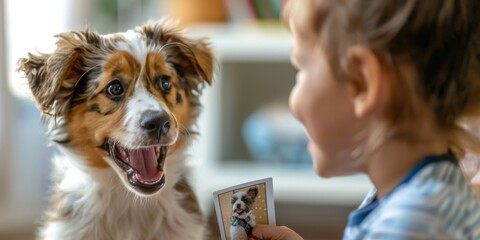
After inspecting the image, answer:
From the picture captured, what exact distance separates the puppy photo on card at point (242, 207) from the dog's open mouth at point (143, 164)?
0.76 ft

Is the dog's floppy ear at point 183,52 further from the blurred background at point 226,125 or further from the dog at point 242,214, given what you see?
the blurred background at point 226,125

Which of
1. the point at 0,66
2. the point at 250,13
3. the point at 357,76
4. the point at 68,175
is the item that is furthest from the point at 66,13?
the point at 357,76

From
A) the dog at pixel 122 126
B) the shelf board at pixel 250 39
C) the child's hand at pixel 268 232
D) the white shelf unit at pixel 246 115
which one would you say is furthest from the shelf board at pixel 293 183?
the child's hand at pixel 268 232

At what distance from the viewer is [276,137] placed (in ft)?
9.50

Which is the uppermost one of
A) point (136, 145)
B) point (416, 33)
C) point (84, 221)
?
point (416, 33)

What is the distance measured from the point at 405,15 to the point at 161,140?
56 cm

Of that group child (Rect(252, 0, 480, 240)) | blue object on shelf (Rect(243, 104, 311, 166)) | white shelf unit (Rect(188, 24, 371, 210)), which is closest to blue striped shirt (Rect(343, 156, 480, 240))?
child (Rect(252, 0, 480, 240))

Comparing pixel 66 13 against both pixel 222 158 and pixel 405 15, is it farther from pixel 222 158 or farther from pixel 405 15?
pixel 405 15

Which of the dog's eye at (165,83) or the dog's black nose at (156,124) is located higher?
the dog's eye at (165,83)

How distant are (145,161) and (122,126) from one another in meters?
0.08

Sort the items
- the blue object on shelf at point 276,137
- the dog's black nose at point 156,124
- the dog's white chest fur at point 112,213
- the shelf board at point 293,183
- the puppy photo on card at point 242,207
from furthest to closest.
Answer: the blue object on shelf at point 276,137, the shelf board at point 293,183, the dog's white chest fur at point 112,213, the dog's black nose at point 156,124, the puppy photo on card at point 242,207

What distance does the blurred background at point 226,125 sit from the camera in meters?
2.79

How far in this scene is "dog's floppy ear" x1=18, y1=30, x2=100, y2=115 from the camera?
1.26 meters

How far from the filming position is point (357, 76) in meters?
0.87
